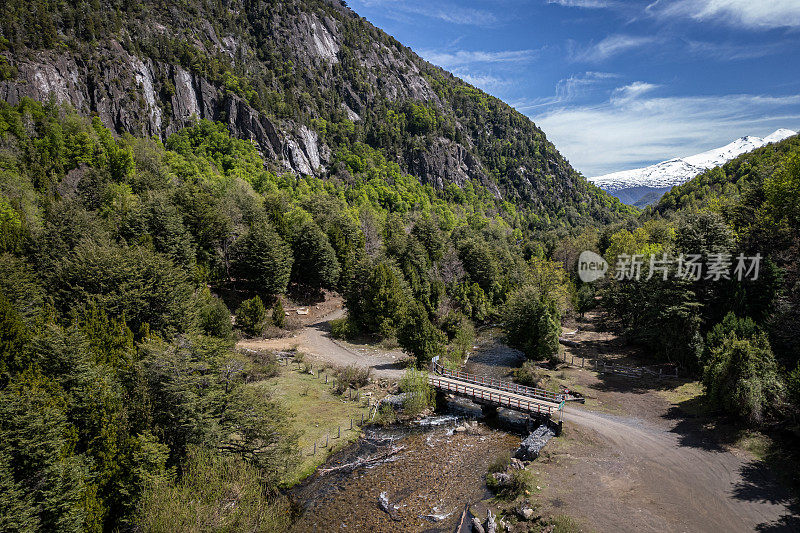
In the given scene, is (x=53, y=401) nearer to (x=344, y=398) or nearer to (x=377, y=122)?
(x=344, y=398)

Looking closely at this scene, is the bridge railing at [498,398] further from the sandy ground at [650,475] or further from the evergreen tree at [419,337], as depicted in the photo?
the evergreen tree at [419,337]

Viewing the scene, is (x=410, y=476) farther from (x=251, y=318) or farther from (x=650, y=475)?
(x=251, y=318)

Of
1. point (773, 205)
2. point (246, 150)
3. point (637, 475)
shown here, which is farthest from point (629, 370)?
point (246, 150)

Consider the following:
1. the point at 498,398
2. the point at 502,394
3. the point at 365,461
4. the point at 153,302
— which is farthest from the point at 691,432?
the point at 153,302

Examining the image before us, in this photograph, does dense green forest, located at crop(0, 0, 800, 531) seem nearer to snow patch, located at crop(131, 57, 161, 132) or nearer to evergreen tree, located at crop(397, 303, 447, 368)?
evergreen tree, located at crop(397, 303, 447, 368)

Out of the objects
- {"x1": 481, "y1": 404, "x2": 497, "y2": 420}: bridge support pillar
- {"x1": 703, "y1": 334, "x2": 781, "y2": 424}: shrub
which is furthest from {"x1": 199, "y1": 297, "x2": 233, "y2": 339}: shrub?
{"x1": 703, "y1": 334, "x2": 781, "y2": 424}: shrub

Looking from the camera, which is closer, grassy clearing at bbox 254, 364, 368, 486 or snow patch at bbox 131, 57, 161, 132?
grassy clearing at bbox 254, 364, 368, 486

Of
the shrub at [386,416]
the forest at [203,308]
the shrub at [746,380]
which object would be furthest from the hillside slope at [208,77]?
the shrub at [746,380]
